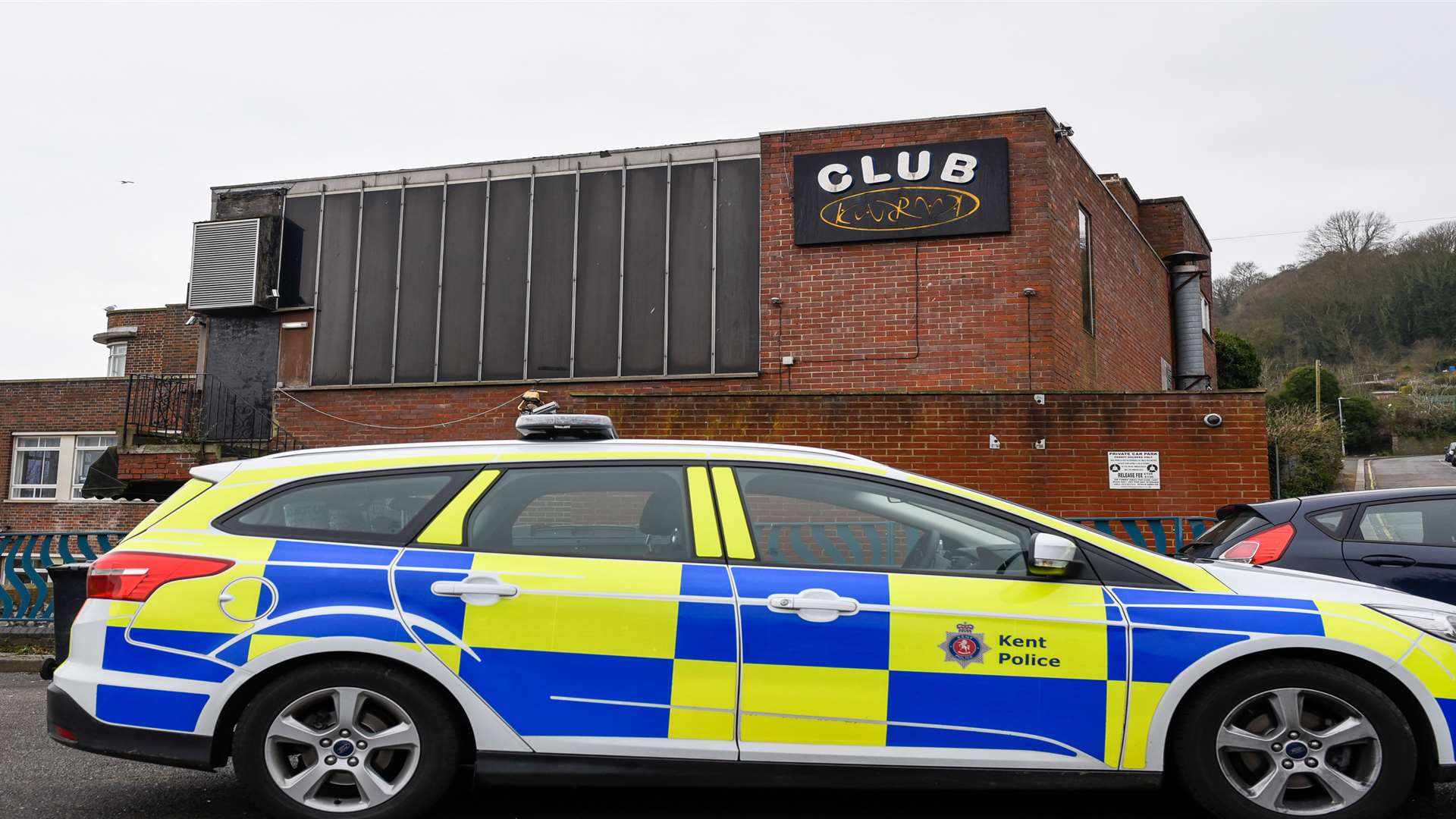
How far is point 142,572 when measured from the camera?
4.03 meters

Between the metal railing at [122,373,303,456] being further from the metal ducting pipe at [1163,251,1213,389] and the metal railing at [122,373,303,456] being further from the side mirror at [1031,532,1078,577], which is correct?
the metal ducting pipe at [1163,251,1213,389]

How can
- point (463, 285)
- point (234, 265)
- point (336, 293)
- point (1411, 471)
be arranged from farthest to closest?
point (1411, 471) < point (234, 265) < point (336, 293) < point (463, 285)

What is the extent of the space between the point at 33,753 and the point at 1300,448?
114 ft

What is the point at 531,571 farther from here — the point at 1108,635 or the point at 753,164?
the point at 753,164

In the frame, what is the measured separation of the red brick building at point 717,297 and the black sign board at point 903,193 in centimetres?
3

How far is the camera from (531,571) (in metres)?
3.99

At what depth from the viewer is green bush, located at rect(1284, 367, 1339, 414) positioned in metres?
58.6

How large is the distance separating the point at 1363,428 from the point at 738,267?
58.7 metres

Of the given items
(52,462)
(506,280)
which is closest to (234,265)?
(506,280)

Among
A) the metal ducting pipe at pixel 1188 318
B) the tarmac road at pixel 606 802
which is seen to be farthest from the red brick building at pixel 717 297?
the tarmac road at pixel 606 802

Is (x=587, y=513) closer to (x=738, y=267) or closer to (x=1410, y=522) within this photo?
(x=1410, y=522)

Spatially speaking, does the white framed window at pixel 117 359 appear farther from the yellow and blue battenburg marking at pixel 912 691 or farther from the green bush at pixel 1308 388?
the green bush at pixel 1308 388

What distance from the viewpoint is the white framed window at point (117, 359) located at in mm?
34938

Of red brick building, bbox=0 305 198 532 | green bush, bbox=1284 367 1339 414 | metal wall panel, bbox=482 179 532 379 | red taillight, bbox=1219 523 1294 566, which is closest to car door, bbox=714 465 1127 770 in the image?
red taillight, bbox=1219 523 1294 566
